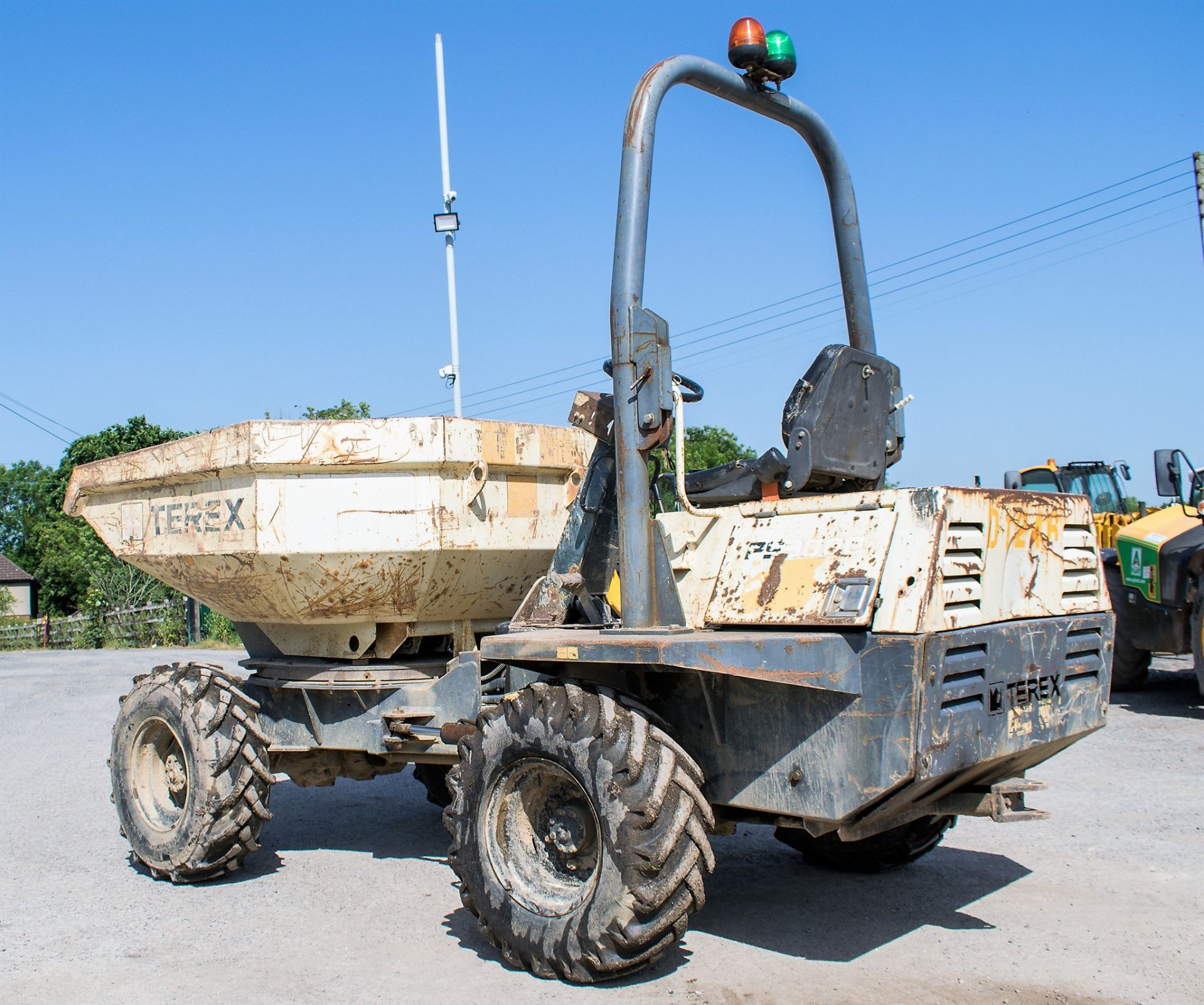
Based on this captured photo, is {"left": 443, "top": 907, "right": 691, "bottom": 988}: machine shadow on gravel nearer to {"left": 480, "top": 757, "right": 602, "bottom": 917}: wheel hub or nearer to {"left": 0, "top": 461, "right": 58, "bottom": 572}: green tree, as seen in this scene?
{"left": 480, "top": 757, "right": 602, "bottom": 917}: wheel hub

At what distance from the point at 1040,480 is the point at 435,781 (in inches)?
349

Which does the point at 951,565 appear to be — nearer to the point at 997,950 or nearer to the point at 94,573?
the point at 997,950

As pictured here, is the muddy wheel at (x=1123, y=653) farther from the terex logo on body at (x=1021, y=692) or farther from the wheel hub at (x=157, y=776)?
the wheel hub at (x=157, y=776)

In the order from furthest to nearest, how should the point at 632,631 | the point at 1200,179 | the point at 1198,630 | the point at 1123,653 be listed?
the point at 1200,179, the point at 1123,653, the point at 1198,630, the point at 632,631

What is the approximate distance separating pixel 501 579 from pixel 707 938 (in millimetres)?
1972

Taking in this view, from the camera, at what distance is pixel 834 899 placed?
514cm

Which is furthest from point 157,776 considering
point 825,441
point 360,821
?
point 825,441

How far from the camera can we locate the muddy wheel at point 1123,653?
1094cm

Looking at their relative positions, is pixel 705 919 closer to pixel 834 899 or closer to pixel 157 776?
pixel 834 899

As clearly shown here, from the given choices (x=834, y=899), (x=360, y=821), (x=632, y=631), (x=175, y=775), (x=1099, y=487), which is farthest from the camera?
(x=1099, y=487)

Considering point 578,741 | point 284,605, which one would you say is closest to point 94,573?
point 284,605

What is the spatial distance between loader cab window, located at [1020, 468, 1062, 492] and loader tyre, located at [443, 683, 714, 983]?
10130mm

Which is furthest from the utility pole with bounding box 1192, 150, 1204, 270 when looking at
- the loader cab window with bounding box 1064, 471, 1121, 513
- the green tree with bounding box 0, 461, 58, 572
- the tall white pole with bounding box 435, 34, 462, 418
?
the green tree with bounding box 0, 461, 58, 572

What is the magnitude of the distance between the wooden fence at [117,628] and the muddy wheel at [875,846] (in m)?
23.1
